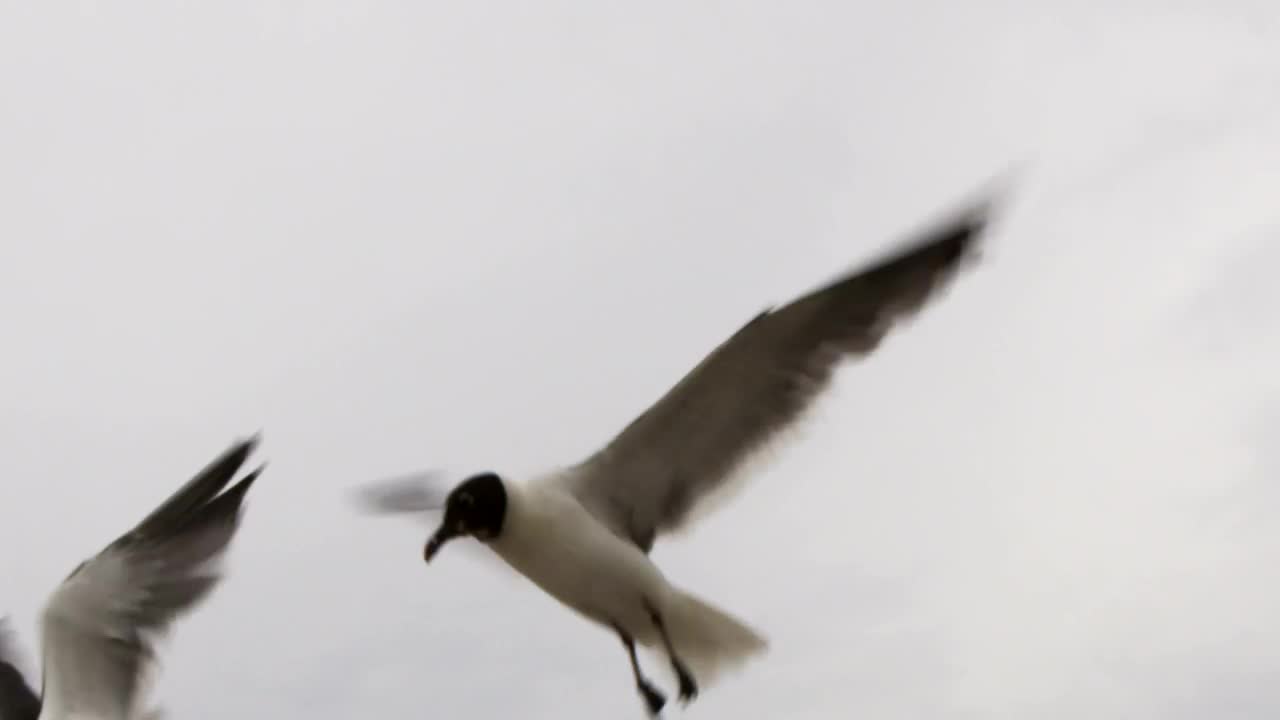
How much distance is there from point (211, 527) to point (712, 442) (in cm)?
266

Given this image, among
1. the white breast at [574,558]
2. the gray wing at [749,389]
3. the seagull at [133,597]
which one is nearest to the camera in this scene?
the gray wing at [749,389]

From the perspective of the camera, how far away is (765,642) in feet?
13.1

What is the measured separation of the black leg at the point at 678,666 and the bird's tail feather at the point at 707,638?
0.06 feet

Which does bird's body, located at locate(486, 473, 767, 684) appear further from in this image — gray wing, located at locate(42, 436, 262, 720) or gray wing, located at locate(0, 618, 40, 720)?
gray wing, located at locate(0, 618, 40, 720)

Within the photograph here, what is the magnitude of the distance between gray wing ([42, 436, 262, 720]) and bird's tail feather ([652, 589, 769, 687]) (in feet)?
8.24

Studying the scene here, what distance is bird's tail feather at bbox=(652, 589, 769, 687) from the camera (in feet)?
13.0

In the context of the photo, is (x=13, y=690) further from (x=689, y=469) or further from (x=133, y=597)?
(x=689, y=469)

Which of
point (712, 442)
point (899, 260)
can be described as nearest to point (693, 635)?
point (712, 442)

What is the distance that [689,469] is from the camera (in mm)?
4168

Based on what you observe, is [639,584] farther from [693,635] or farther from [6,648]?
[6,648]

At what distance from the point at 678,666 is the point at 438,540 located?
784 mm

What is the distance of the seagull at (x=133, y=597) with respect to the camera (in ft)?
18.0

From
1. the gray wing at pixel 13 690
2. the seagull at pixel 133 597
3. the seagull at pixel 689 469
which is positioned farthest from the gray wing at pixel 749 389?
the gray wing at pixel 13 690

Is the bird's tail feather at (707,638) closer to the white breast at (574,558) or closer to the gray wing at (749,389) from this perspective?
the white breast at (574,558)
